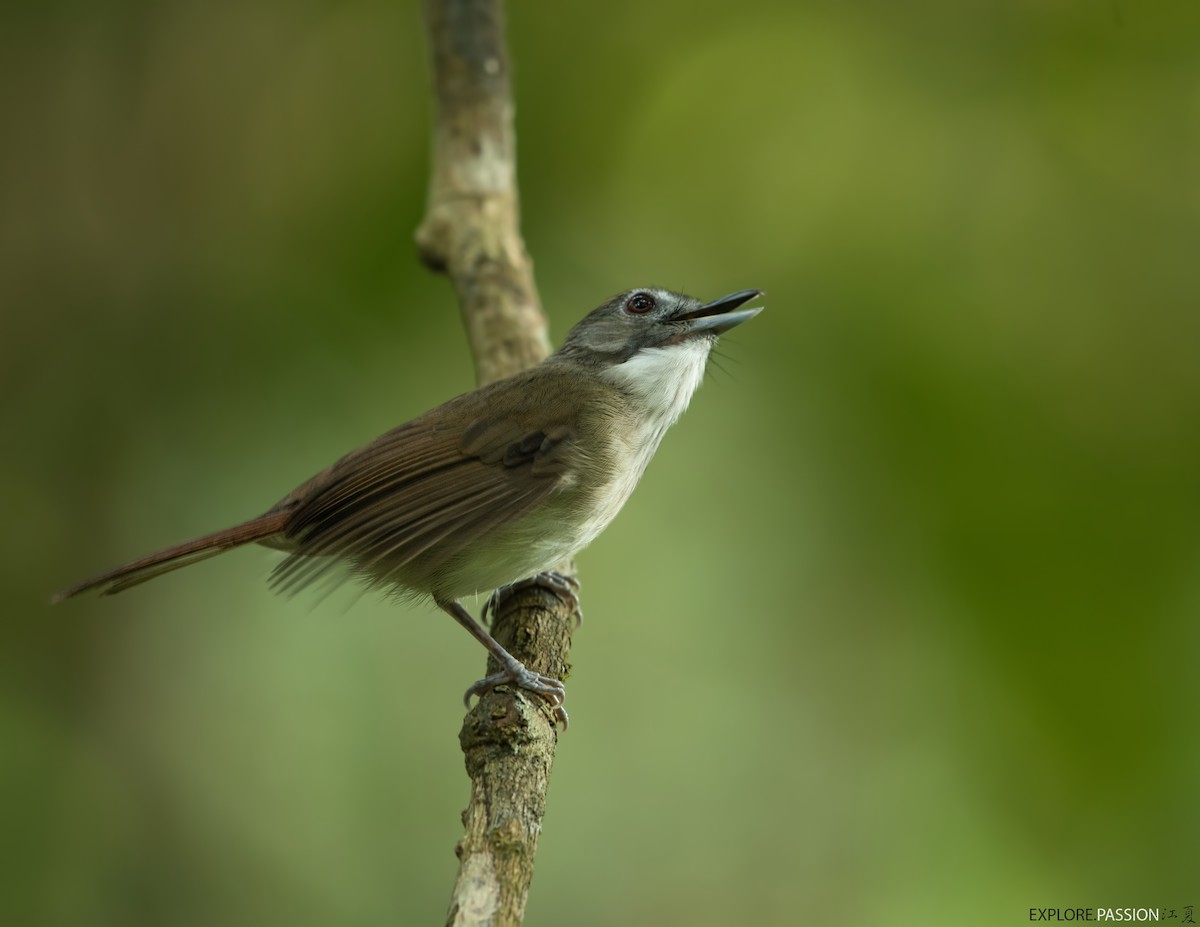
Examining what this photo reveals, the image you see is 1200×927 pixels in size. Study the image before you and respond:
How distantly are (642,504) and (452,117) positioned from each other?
5.72ft

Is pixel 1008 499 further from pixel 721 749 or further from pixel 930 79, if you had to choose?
pixel 930 79

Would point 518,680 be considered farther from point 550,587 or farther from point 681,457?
point 681,457

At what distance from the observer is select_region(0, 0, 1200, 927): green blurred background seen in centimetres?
383

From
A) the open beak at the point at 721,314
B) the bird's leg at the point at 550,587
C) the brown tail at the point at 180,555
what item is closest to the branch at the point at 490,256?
the bird's leg at the point at 550,587

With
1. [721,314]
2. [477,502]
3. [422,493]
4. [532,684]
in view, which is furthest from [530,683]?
[721,314]

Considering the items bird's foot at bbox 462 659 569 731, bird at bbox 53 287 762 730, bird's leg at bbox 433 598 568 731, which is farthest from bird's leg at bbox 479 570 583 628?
bird's foot at bbox 462 659 569 731

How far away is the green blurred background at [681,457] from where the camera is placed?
12.6 feet

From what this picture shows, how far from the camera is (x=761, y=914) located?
166 inches

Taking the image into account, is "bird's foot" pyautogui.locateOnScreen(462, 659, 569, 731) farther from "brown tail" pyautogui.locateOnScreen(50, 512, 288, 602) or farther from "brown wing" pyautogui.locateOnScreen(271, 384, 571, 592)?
"brown tail" pyautogui.locateOnScreen(50, 512, 288, 602)

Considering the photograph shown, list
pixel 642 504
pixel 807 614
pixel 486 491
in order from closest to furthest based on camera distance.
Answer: pixel 486 491 < pixel 807 614 < pixel 642 504

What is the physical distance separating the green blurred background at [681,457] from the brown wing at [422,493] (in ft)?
4.44

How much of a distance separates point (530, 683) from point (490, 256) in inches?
69.1

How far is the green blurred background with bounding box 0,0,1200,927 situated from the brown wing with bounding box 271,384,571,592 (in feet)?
4.44

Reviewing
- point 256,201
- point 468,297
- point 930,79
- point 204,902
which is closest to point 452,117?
point 468,297
